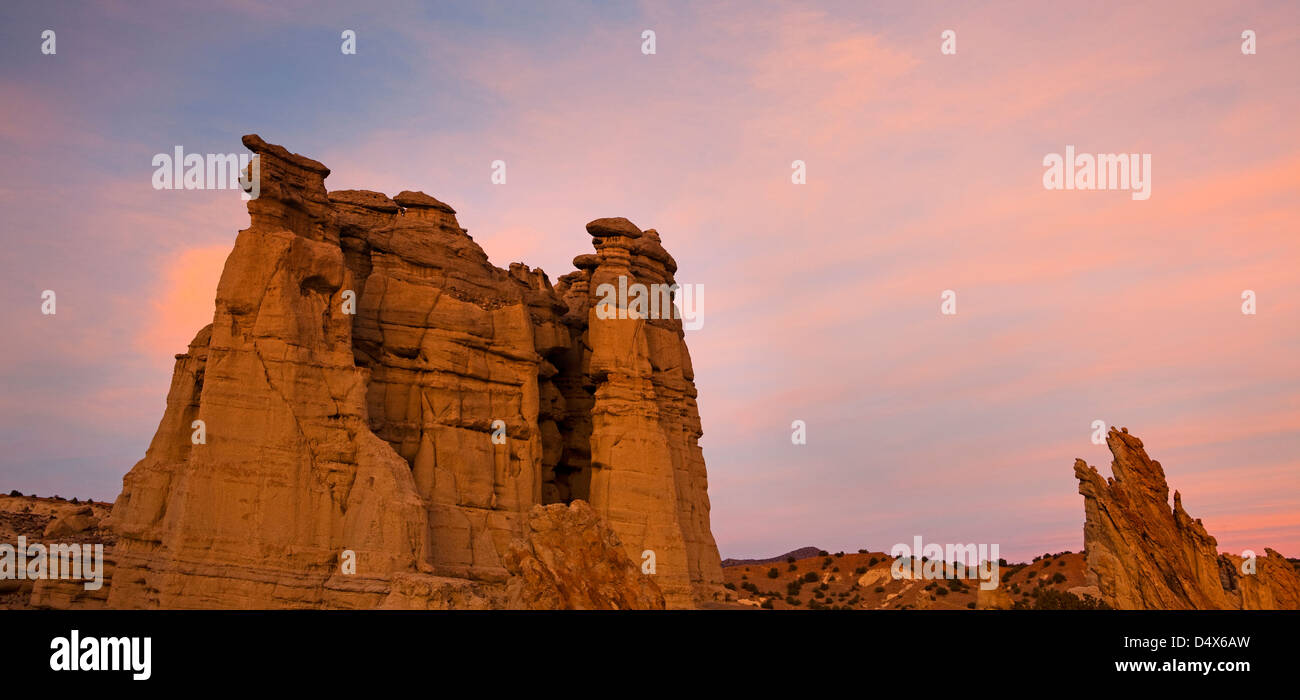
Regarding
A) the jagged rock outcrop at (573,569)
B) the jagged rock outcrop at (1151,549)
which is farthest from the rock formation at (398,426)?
the jagged rock outcrop at (1151,549)

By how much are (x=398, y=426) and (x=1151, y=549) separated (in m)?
25.8

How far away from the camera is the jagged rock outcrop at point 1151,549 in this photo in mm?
36375

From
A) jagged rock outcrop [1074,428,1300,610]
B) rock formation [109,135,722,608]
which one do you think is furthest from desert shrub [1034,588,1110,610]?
rock formation [109,135,722,608]

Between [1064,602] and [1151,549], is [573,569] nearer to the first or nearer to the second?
[1151,549]

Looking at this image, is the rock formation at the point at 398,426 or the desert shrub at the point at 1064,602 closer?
the rock formation at the point at 398,426

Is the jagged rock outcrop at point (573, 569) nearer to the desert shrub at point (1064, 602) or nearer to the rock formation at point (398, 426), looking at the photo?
the rock formation at point (398, 426)

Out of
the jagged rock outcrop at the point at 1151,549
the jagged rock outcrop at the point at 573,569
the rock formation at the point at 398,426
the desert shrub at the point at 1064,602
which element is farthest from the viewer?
the desert shrub at the point at 1064,602

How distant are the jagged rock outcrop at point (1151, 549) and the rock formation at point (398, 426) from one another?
15.8 m

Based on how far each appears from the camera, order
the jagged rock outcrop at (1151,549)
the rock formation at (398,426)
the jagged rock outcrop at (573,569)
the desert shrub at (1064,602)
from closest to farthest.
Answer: the jagged rock outcrop at (573,569) < the rock formation at (398,426) < the jagged rock outcrop at (1151,549) < the desert shrub at (1064,602)

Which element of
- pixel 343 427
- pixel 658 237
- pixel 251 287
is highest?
pixel 658 237
